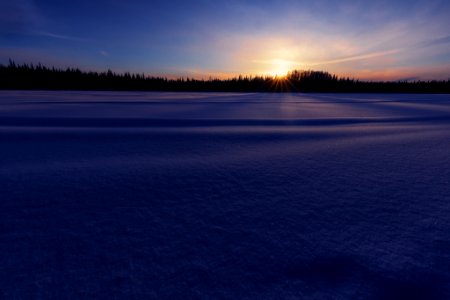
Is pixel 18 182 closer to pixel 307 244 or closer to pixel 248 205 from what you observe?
pixel 248 205

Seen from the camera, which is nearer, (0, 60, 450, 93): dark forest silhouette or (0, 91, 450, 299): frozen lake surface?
(0, 91, 450, 299): frozen lake surface

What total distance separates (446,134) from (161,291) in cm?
241

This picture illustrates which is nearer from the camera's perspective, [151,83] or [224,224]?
[224,224]

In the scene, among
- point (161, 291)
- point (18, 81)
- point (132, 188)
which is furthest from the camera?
point (18, 81)

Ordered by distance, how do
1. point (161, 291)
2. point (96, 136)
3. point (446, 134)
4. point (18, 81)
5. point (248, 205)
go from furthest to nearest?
point (18, 81)
point (446, 134)
point (96, 136)
point (248, 205)
point (161, 291)

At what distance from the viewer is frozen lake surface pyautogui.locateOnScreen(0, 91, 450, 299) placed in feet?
1.63

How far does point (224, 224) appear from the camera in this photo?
27.4 inches

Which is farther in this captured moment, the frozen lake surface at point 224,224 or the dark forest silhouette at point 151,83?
the dark forest silhouette at point 151,83

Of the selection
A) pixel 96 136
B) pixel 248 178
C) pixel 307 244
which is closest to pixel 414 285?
pixel 307 244

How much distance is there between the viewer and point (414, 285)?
0.50m

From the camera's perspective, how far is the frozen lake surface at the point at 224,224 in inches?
19.6

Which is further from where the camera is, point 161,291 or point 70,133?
point 70,133

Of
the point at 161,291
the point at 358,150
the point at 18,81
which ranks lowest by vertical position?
the point at 161,291

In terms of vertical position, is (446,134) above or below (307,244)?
above
